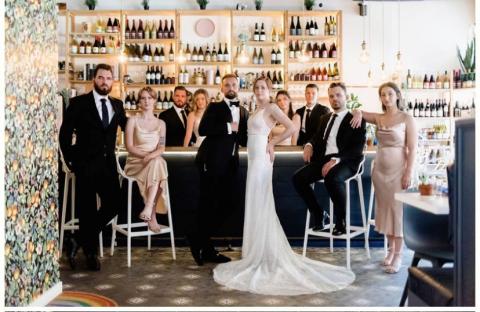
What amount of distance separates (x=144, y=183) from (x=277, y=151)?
133 cm

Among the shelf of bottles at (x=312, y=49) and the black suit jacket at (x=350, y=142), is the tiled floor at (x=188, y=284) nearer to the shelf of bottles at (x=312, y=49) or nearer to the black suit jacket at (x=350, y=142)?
the black suit jacket at (x=350, y=142)

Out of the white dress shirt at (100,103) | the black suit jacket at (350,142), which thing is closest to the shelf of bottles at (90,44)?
the white dress shirt at (100,103)

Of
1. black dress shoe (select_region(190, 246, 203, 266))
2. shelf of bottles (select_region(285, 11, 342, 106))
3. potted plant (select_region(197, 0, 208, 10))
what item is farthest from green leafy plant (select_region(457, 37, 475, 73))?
black dress shoe (select_region(190, 246, 203, 266))

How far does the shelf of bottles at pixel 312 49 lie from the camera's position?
8.64 m

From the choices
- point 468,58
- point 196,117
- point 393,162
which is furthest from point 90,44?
point 468,58

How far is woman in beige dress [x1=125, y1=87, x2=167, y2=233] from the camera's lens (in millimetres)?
4868

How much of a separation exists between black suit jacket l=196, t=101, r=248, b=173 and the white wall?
15.6 feet

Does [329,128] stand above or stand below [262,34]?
below

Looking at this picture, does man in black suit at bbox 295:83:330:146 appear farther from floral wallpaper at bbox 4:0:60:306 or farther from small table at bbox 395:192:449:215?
small table at bbox 395:192:449:215

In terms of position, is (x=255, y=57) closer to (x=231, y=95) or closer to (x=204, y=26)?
(x=204, y=26)

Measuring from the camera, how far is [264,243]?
448cm

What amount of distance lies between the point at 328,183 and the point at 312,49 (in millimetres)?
4541

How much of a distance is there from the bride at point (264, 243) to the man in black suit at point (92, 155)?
1.05m

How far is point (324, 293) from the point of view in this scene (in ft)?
12.6
